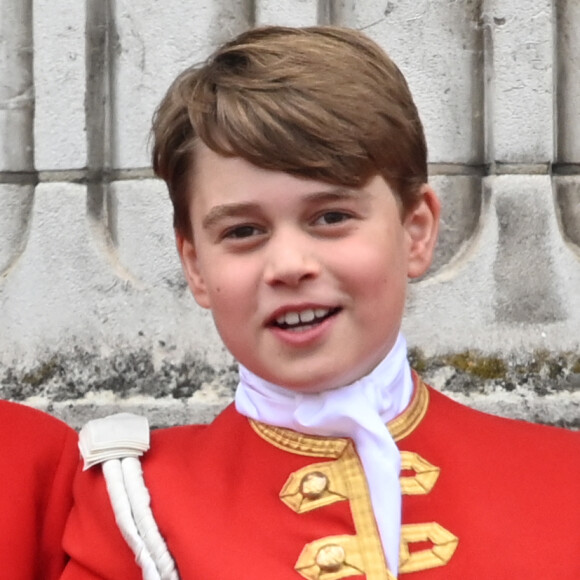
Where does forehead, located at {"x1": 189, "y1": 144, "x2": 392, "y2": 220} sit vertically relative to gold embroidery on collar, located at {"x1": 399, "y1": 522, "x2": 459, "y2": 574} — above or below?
above

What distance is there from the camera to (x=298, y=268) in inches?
45.9

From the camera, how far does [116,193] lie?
6.00 ft

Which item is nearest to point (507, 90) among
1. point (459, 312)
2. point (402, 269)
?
point (459, 312)

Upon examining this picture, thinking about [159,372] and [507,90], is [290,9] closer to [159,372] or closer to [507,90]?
[507,90]

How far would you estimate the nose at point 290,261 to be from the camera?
1169 millimetres

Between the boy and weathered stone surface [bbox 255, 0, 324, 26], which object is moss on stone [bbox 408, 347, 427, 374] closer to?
the boy

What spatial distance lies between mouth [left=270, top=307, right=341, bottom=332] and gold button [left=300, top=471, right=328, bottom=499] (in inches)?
6.9

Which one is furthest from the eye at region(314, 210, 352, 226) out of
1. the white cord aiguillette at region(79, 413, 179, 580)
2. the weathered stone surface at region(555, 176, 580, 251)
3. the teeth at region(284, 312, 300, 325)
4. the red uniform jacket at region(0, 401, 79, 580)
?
the weathered stone surface at region(555, 176, 580, 251)

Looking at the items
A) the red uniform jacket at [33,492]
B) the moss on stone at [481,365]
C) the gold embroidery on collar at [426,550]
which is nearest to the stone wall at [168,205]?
the moss on stone at [481,365]

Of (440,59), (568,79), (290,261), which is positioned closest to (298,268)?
(290,261)

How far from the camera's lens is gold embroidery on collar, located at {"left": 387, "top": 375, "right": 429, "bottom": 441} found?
1303 mm

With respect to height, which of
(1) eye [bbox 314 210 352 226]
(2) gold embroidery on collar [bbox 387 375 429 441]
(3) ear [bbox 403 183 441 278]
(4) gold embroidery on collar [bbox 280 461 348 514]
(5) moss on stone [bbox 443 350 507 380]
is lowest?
(5) moss on stone [bbox 443 350 507 380]

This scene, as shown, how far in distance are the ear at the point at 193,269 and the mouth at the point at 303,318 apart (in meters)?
0.15

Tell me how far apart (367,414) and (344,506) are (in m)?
0.11
